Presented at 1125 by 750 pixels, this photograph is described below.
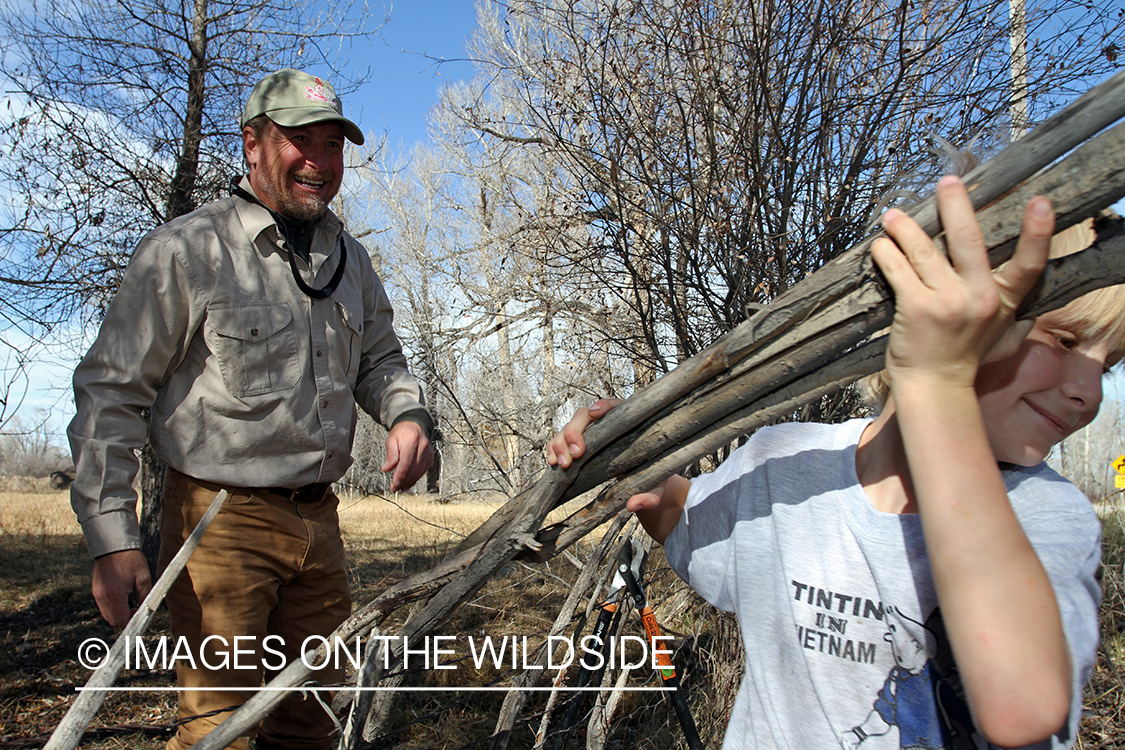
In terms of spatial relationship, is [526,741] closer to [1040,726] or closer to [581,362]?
[581,362]

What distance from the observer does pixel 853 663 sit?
1.16 metres

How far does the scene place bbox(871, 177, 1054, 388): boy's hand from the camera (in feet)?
2.65

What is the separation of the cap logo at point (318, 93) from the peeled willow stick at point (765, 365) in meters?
2.00

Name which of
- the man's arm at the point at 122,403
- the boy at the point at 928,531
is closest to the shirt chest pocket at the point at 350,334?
the man's arm at the point at 122,403

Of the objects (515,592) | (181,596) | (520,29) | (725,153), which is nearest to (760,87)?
(725,153)

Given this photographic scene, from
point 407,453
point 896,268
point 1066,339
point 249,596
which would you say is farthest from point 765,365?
point 249,596

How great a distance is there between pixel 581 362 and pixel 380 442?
20755 mm

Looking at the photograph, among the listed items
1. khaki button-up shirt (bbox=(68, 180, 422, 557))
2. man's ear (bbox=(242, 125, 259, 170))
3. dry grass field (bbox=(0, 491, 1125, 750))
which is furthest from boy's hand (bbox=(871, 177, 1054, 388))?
man's ear (bbox=(242, 125, 259, 170))

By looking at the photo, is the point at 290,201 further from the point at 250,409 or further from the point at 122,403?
the point at 122,403

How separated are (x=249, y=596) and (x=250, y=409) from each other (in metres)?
0.64

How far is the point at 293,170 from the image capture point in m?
2.60

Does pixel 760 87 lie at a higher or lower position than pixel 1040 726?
higher

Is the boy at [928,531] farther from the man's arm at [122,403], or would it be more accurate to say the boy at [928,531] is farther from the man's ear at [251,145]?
the man's ear at [251,145]

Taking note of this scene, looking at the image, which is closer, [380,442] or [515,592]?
[515,592]
